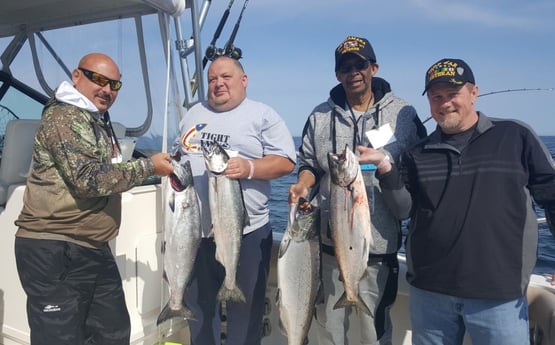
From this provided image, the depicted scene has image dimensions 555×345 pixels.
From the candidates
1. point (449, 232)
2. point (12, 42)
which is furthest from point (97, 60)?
point (12, 42)

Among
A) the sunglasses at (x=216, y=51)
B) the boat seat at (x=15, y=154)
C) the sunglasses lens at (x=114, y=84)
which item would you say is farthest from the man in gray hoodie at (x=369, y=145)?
the boat seat at (x=15, y=154)

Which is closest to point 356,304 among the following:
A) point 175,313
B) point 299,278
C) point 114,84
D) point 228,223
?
point 299,278

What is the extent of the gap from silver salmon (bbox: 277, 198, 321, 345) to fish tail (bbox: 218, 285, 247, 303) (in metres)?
0.28

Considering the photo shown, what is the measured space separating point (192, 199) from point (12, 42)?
3.91m

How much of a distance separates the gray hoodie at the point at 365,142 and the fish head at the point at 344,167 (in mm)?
474

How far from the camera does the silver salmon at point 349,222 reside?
2.72 metres

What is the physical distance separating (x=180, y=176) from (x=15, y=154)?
5.03 feet

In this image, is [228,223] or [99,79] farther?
[228,223]

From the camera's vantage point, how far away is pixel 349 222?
111 inches

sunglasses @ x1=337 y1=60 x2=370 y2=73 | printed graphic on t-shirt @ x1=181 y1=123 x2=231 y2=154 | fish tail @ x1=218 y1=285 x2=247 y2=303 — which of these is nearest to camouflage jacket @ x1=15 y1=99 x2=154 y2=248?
printed graphic on t-shirt @ x1=181 y1=123 x2=231 y2=154

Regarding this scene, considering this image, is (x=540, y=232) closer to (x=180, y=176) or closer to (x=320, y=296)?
(x=320, y=296)

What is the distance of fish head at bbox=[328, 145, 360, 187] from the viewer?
8.76 feet

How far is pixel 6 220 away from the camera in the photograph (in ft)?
10.9

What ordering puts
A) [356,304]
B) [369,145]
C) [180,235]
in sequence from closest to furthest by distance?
[356,304] → [180,235] → [369,145]
